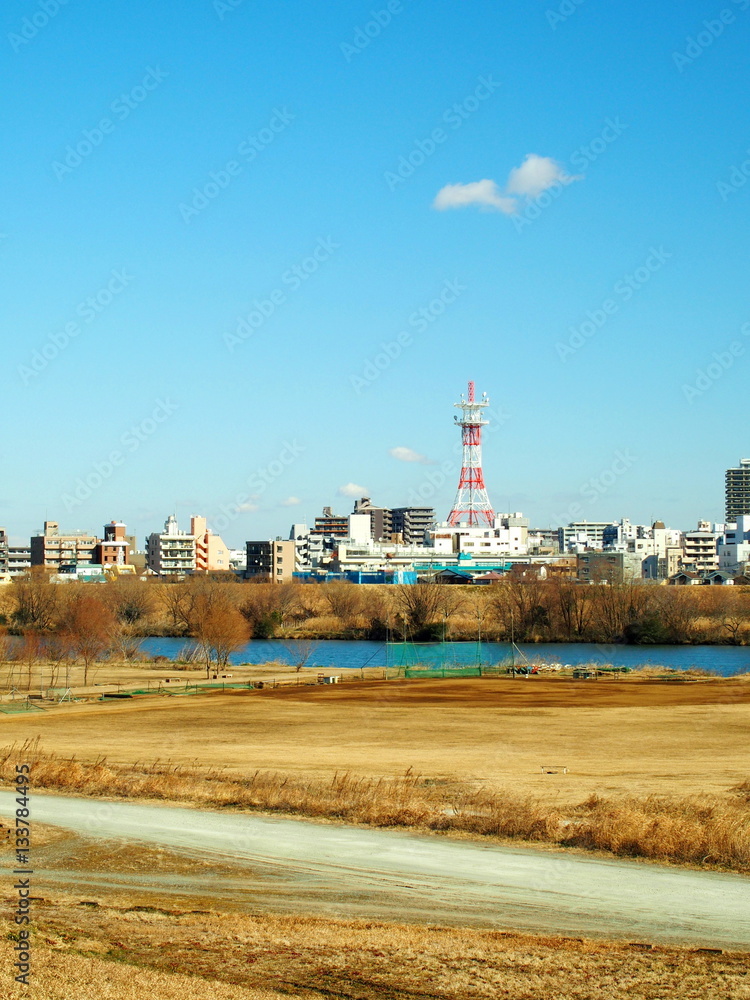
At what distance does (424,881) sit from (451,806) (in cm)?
390

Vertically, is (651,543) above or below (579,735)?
above

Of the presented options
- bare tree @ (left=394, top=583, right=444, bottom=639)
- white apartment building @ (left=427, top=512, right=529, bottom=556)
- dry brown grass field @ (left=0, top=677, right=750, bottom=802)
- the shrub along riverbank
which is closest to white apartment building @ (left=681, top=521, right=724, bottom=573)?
white apartment building @ (left=427, top=512, right=529, bottom=556)

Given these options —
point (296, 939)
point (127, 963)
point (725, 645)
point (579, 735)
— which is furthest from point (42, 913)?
point (725, 645)

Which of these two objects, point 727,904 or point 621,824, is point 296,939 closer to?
point 727,904

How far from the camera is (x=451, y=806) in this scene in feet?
52.2

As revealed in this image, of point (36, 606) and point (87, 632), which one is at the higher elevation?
point (36, 606)

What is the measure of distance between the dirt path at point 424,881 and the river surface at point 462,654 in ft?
116

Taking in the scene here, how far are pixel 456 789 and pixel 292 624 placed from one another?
62528mm

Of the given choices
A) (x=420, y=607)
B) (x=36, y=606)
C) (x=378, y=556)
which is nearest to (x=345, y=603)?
(x=420, y=607)

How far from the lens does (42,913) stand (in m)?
10.6

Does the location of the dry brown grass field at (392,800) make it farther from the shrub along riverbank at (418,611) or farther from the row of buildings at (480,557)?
the row of buildings at (480,557)

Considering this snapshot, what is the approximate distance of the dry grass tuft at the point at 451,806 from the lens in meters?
13.2

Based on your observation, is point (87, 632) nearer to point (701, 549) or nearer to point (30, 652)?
point (30, 652)

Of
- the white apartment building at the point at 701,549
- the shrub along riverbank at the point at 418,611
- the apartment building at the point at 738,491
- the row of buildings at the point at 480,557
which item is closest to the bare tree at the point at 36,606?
the shrub along riverbank at the point at 418,611
